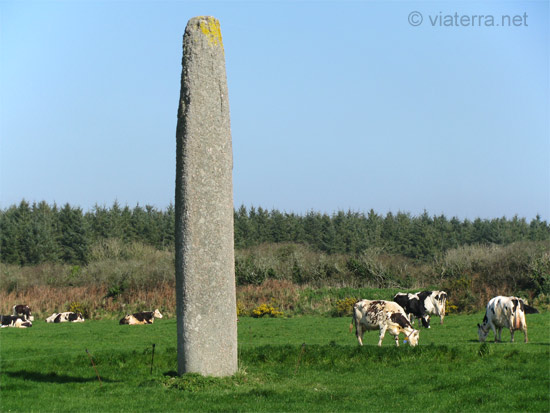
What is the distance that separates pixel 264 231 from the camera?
88875 mm

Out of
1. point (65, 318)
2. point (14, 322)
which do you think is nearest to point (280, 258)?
point (65, 318)

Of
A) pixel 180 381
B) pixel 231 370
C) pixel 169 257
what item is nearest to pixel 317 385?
pixel 231 370

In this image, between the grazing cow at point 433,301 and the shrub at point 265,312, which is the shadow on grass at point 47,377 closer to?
the grazing cow at point 433,301

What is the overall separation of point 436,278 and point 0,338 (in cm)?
3219

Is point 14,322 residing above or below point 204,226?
below

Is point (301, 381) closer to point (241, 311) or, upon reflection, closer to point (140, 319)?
point (140, 319)

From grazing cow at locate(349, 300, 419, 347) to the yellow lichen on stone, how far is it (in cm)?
935

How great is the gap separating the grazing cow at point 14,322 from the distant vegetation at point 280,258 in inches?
282

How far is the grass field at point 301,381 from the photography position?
12047 mm

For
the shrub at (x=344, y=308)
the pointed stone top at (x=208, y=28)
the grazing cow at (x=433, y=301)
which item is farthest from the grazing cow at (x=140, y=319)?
the pointed stone top at (x=208, y=28)

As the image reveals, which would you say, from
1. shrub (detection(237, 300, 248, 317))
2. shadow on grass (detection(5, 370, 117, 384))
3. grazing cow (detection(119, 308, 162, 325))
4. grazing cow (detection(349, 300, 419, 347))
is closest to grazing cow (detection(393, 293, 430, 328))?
grazing cow (detection(349, 300, 419, 347))

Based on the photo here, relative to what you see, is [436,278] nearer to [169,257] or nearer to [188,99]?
[169,257]

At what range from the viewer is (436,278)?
4903 cm

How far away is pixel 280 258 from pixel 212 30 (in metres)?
46.3
